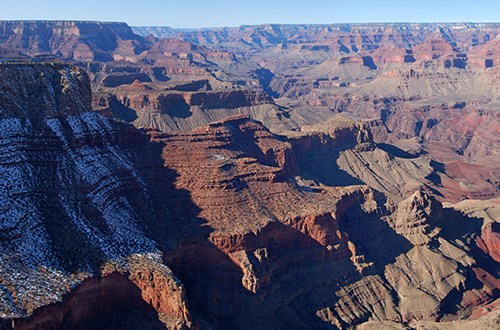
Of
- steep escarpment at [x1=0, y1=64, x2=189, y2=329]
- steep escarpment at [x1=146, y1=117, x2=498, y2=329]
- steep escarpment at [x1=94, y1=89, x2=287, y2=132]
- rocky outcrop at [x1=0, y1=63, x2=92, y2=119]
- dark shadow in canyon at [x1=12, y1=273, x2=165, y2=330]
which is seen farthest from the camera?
steep escarpment at [x1=94, y1=89, x2=287, y2=132]

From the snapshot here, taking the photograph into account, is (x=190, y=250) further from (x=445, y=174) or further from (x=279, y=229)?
(x=445, y=174)

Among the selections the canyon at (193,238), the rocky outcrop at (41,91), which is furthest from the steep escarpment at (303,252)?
the rocky outcrop at (41,91)

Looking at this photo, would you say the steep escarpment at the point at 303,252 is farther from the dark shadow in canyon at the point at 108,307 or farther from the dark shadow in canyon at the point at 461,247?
the dark shadow in canyon at the point at 108,307

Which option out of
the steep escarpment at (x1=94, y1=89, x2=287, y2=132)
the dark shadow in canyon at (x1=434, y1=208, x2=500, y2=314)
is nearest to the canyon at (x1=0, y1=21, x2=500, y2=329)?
the dark shadow in canyon at (x1=434, y1=208, x2=500, y2=314)

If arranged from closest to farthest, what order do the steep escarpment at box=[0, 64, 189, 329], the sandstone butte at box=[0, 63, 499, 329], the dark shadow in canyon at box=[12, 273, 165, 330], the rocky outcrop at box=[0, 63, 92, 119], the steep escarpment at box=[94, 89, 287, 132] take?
1. the steep escarpment at box=[0, 64, 189, 329]
2. the dark shadow in canyon at box=[12, 273, 165, 330]
3. the sandstone butte at box=[0, 63, 499, 329]
4. the rocky outcrop at box=[0, 63, 92, 119]
5. the steep escarpment at box=[94, 89, 287, 132]

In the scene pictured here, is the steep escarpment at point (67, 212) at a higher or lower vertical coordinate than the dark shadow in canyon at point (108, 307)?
higher

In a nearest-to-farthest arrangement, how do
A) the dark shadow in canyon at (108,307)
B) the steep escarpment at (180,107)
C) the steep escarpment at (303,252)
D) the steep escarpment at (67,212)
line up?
the steep escarpment at (67,212) < the dark shadow in canyon at (108,307) < the steep escarpment at (303,252) < the steep escarpment at (180,107)

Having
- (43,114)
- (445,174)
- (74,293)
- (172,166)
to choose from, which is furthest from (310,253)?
(445,174)

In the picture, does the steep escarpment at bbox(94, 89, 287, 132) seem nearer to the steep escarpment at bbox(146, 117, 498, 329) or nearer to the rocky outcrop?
the steep escarpment at bbox(146, 117, 498, 329)

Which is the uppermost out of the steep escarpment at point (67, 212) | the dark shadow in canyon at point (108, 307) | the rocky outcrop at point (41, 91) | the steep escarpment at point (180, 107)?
the steep escarpment at point (180, 107)
